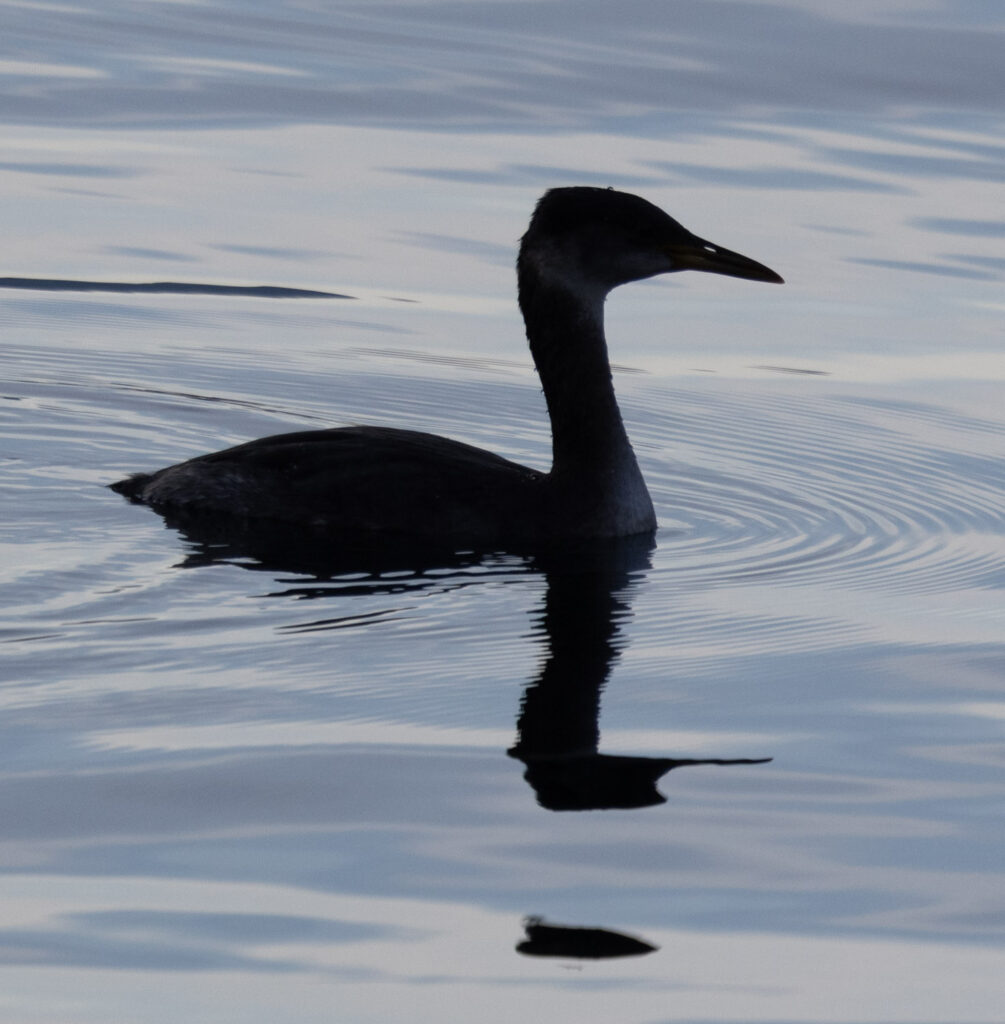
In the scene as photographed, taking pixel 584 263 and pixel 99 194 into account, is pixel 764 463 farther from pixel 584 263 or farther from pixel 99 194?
pixel 99 194

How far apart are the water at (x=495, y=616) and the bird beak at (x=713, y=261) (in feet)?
3.25

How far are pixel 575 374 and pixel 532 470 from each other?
458mm

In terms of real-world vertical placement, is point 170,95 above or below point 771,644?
above

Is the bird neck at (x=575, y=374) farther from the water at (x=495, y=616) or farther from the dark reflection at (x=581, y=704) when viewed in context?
the dark reflection at (x=581, y=704)

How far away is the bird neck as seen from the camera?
345 inches

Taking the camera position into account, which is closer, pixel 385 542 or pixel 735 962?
pixel 735 962

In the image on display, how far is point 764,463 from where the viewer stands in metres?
9.95

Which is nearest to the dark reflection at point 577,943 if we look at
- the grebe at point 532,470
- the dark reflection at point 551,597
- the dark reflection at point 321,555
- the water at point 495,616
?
the water at point 495,616

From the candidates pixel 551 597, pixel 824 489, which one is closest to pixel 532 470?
pixel 551 597

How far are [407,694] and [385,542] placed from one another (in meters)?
2.10

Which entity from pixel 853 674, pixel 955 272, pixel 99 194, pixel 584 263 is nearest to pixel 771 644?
pixel 853 674

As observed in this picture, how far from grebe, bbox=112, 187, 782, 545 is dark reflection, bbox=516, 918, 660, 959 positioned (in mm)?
3677

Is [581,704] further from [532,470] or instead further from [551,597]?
[532,470]

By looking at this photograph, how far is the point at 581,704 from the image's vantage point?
627 centimetres
